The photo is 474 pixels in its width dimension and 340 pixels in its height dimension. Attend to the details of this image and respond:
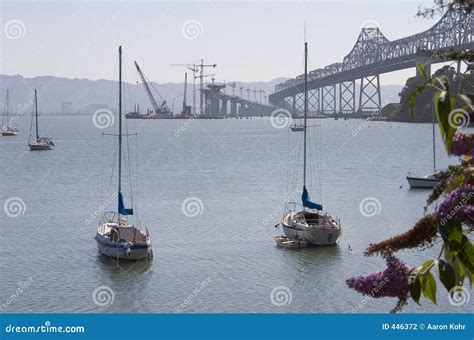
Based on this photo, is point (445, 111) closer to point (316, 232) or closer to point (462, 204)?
point (462, 204)

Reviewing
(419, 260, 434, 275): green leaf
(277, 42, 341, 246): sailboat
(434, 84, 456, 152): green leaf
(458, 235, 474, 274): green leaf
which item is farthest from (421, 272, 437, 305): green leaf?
(277, 42, 341, 246): sailboat

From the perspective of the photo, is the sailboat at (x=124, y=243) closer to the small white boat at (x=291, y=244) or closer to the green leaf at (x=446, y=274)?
the small white boat at (x=291, y=244)

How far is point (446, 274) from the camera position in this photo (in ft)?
9.20

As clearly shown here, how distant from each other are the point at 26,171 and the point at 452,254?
177ft

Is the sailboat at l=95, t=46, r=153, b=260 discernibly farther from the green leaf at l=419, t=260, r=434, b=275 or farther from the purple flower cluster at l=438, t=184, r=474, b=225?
the green leaf at l=419, t=260, r=434, b=275

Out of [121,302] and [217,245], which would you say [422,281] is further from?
[217,245]

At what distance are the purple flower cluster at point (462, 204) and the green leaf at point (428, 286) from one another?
0.30m

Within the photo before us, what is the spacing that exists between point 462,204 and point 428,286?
1.43 ft

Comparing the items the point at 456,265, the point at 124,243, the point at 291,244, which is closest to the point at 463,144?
the point at 456,265

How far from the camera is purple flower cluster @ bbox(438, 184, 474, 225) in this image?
308 centimetres

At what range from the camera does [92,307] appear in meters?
16.8

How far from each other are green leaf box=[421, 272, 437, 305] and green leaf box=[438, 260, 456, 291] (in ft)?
0.12
